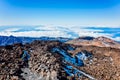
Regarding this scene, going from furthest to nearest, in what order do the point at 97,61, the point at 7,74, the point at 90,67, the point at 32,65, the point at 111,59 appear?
the point at 111,59 < the point at 97,61 < the point at 90,67 < the point at 32,65 < the point at 7,74

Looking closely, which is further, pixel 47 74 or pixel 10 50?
pixel 10 50

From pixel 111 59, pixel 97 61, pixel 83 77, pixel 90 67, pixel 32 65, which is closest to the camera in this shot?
pixel 83 77

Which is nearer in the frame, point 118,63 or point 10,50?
point 10,50

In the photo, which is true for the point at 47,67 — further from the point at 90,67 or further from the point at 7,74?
the point at 90,67

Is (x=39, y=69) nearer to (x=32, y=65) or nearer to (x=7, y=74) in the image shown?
(x=32, y=65)

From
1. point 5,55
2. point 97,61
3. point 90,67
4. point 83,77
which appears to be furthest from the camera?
point 97,61

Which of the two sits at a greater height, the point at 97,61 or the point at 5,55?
the point at 5,55

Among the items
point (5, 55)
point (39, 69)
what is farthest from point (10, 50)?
point (39, 69)

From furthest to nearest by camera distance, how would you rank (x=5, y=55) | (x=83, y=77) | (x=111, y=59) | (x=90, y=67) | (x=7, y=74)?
(x=111, y=59)
(x=90, y=67)
(x=5, y=55)
(x=83, y=77)
(x=7, y=74)

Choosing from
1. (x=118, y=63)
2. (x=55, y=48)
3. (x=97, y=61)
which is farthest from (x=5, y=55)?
(x=118, y=63)
